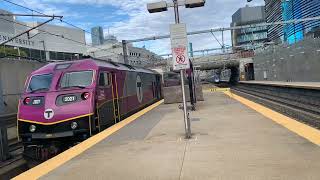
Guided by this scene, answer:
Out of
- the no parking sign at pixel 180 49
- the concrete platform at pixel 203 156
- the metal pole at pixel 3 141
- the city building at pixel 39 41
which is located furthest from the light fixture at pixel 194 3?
the city building at pixel 39 41

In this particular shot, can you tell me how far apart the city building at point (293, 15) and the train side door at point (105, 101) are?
22299 mm

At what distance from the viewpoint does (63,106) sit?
12.8 meters

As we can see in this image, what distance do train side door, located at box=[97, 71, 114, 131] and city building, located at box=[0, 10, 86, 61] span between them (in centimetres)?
4062

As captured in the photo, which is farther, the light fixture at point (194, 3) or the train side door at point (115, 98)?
the train side door at point (115, 98)

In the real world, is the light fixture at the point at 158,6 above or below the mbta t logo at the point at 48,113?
above

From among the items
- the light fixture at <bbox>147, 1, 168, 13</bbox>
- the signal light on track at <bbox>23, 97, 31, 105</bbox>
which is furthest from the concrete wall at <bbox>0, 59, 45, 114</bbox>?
the light fixture at <bbox>147, 1, 168, 13</bbox>

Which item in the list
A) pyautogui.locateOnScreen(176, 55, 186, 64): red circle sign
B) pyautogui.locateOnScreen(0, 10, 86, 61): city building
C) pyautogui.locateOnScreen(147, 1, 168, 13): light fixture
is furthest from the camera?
pyautogui.locateOnScreen(0, 10, 86, 61): city building

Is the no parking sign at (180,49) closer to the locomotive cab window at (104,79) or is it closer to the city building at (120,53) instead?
the locomotive cab window at (104,79)

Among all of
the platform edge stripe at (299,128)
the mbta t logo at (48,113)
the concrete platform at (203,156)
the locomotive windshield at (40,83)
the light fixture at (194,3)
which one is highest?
the light fixture at (194,3)

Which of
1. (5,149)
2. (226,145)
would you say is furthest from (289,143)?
(5,149)

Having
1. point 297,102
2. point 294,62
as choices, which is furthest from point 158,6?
point 294,62

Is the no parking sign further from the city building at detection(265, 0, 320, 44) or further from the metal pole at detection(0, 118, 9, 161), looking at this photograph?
the city building at detection(265, 0, 320, 44)

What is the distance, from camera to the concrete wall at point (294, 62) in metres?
19.0

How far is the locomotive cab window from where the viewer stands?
1445cm
